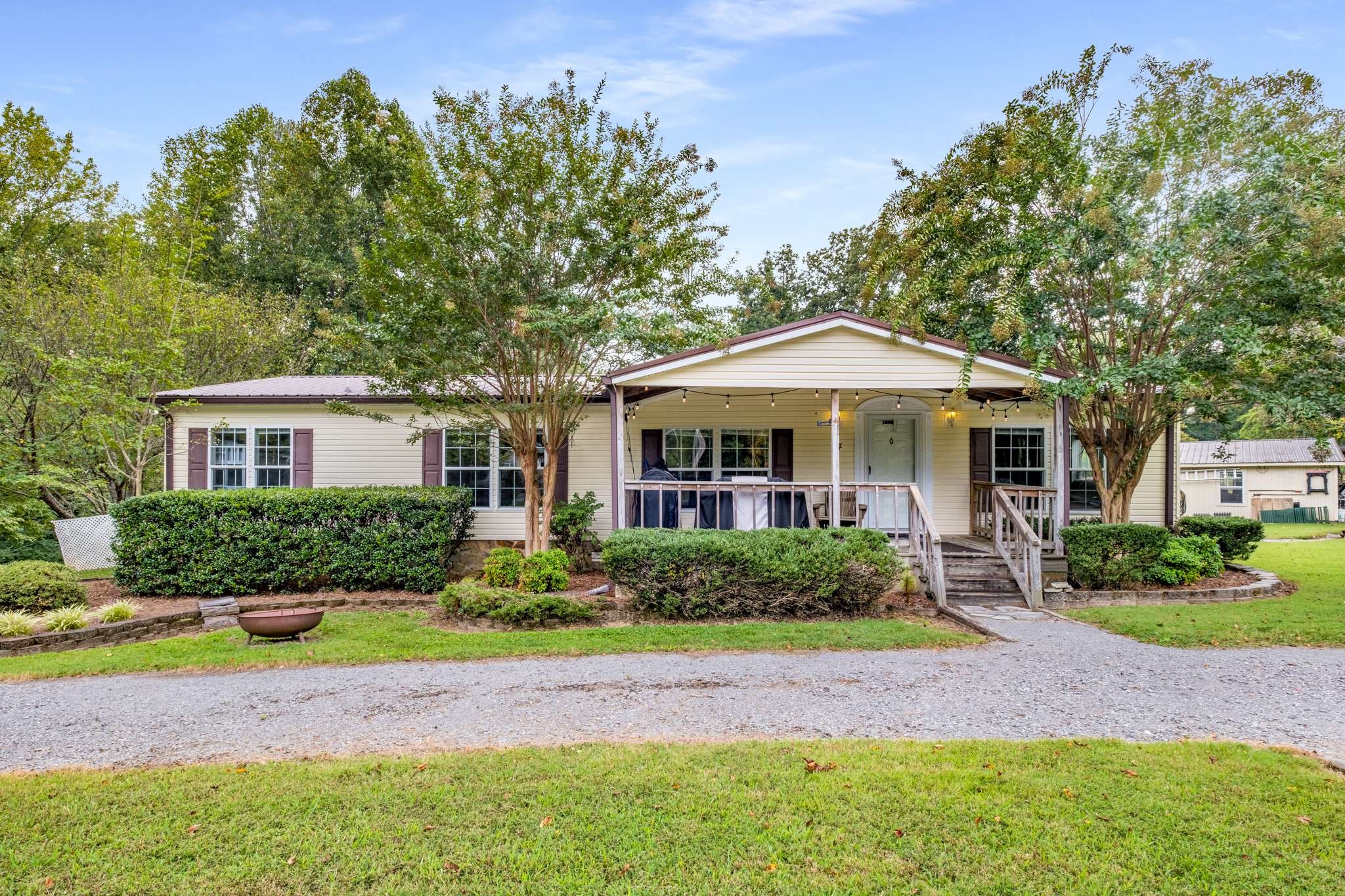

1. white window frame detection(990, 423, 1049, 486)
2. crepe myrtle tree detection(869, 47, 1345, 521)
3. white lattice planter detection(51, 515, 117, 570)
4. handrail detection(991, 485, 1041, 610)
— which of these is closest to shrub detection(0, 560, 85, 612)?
white lattice planter detection(51, 515, 117, 570)

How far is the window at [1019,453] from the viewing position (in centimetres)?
1186

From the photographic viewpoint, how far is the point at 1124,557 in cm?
919

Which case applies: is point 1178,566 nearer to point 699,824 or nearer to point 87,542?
point 699,824

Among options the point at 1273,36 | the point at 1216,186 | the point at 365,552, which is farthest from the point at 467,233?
the point at 1273,36

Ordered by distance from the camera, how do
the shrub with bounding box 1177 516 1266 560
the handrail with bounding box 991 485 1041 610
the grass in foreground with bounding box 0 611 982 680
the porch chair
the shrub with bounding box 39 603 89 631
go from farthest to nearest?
1. the shrub with bounding box 1177 516 1266 560
2. the porch chair
3. the handrail with bounding box 991 485 1041 610
4. the shrub with bounding box 39 603 89 631
5. the grass in foreground with bounding box 0 611 982 680

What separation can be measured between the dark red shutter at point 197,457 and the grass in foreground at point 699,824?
30.3 feet

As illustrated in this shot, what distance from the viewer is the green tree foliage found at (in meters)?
21.5

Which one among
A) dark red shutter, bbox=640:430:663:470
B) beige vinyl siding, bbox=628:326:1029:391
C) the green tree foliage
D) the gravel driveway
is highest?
the green tree foliage

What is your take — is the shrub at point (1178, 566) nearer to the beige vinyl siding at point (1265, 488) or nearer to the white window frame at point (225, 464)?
the white window frame at point (225, 464)

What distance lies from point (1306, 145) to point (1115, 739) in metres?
9.35

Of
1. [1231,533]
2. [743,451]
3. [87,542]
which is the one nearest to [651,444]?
[743,451]

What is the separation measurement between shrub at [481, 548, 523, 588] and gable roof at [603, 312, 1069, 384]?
271cm

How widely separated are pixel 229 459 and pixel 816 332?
9.96 meters

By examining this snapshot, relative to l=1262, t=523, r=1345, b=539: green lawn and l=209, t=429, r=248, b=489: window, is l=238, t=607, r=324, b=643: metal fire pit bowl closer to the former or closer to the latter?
l=209, t=429, r=248, b=489: window
